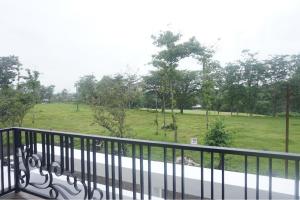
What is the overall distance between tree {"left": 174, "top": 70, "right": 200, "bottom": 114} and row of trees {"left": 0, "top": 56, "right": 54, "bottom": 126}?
4.38 m

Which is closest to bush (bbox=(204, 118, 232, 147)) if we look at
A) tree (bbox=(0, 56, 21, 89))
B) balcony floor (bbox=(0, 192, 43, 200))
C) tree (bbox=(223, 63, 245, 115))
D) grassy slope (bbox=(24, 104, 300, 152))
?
grassy slope (bbox=(24, 104, 300, 152))

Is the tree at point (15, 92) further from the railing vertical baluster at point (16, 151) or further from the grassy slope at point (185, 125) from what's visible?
the railing vertical baluster at point (16, 151)

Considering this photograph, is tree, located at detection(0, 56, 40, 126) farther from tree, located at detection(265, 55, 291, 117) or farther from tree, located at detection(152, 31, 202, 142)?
tree, located at detection(265, 55, 291, 117)

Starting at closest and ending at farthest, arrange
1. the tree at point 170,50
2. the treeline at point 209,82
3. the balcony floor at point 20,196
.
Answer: the balcony floor at point 20,196, the treeline at point 209,82, the tree at point 170,50

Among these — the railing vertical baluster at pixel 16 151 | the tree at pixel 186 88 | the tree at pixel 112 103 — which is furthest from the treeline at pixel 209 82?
the railing vertical baluster at pixel 16 151

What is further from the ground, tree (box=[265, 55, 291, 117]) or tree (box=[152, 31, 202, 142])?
tree (box=[152, 31, 202, 142])

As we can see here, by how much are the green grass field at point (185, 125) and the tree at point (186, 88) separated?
2.00 feet

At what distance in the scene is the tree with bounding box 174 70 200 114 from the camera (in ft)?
30.2

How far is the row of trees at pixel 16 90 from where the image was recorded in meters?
8.28

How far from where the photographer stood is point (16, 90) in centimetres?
848

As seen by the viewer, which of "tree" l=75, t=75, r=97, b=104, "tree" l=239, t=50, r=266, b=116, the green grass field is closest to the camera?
"tree" l=75, t=75, r=97, b=104

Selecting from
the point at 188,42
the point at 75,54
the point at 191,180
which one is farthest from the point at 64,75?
the point at 191,180

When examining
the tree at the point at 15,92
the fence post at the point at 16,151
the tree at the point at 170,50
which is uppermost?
the tree at the point at 170,50

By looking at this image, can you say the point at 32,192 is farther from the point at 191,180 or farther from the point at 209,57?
the point at 209,57
